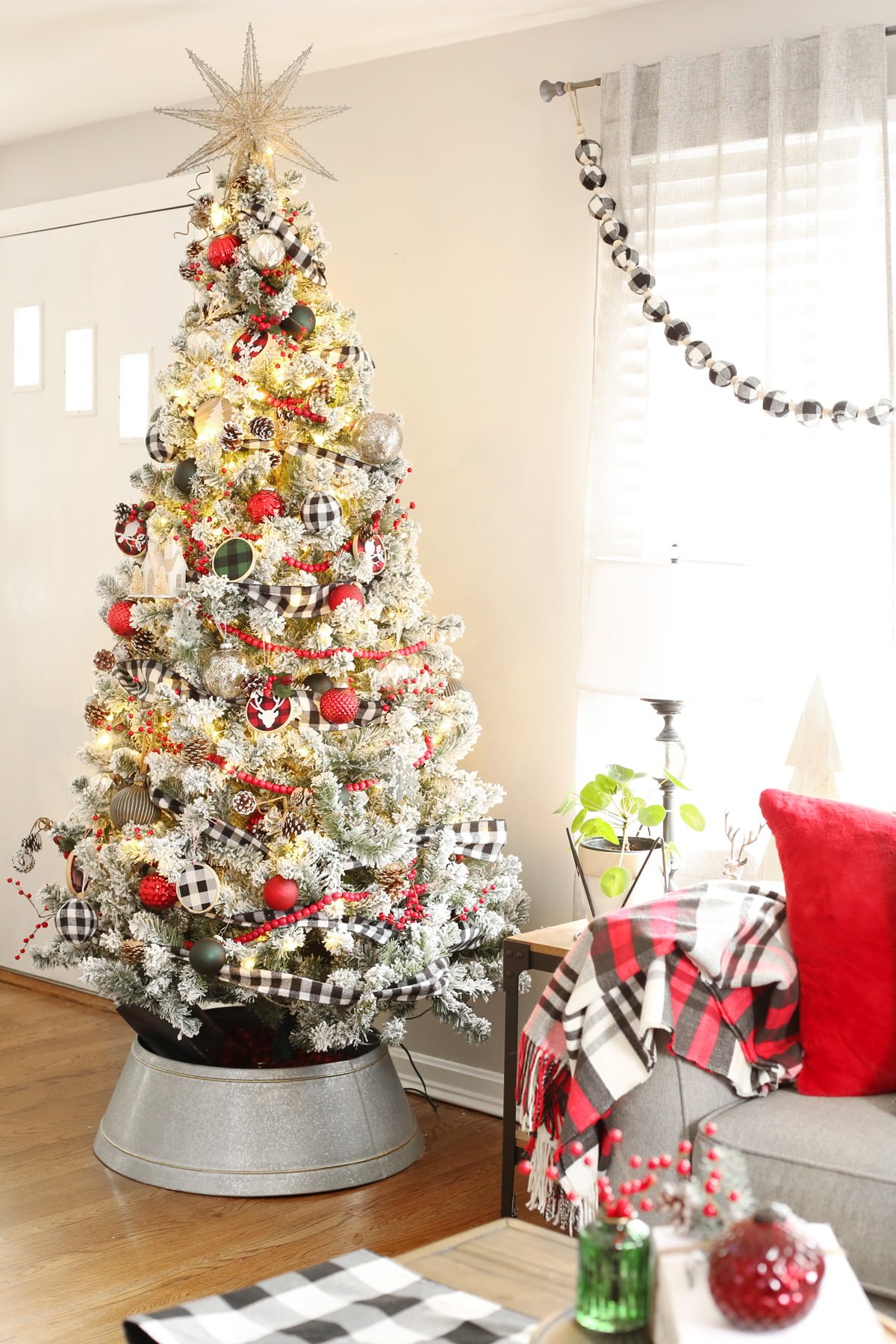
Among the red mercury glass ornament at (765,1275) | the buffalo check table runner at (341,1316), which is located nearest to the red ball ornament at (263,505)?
the buffalo check table runner at (341,1316)

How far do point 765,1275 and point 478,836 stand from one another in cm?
172

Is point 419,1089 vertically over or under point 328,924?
under

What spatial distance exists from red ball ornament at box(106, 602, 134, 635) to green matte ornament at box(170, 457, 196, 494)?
11.1 inches

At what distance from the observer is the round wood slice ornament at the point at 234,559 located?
2635 mm

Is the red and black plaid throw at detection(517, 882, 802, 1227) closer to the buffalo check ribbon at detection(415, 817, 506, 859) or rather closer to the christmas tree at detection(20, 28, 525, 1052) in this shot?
the christmas tree at detection(20, 28, 525, 1052)

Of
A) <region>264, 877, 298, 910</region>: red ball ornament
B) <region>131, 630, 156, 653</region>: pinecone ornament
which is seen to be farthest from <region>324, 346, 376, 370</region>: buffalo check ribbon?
<region>264, 877, 298, 910</region>: red ball ornament

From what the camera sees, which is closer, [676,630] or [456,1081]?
[676,630]

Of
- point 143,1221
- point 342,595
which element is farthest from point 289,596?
point 143,1221

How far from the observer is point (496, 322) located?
323 cm

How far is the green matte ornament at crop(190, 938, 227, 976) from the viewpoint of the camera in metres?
2.57

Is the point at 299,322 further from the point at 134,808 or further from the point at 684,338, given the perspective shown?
the point at 134,808

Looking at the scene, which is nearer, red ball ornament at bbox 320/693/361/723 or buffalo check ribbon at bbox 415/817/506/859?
red ball ornament at bbox 320/693/361/723

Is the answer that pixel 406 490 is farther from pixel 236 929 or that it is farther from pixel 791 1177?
pixel 791 1177

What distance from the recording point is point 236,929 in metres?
2.69
